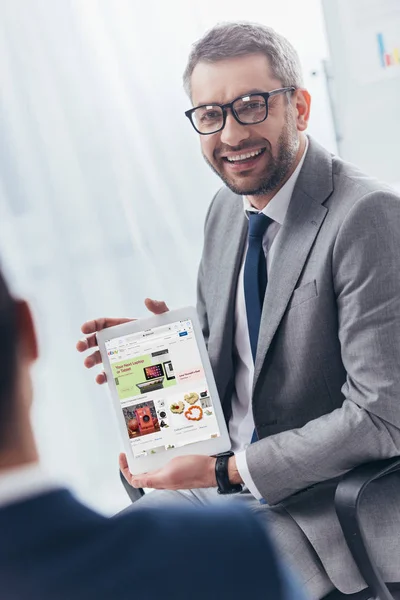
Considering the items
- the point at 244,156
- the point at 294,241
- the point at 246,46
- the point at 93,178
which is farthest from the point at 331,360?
the point at 93,178

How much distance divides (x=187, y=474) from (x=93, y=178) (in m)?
1.29

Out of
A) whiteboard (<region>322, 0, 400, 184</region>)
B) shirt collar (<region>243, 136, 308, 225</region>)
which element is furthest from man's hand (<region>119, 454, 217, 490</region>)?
whiteboard (<region>322, 0, 400, 184</region>)

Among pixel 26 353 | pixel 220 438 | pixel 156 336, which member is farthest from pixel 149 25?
pixel 26 353

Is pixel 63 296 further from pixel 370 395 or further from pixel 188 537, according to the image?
pixel 188 537

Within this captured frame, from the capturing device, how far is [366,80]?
9.52ft

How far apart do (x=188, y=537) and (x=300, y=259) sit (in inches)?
33.1

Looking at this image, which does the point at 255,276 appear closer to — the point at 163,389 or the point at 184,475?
the point at 163,389

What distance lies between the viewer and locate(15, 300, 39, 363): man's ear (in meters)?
0.69

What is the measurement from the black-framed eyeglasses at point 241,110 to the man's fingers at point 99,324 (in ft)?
1.55

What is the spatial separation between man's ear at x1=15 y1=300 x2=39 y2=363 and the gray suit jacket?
81cm

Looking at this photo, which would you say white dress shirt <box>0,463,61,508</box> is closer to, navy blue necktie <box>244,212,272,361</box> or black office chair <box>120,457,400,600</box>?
black office chair <box>120,457,400,600</box>

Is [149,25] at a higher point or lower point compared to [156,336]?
higher

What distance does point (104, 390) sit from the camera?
2.51 meters

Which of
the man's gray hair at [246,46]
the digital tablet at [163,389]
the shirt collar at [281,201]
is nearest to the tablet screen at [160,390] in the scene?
the digital tablet at [163,389]
